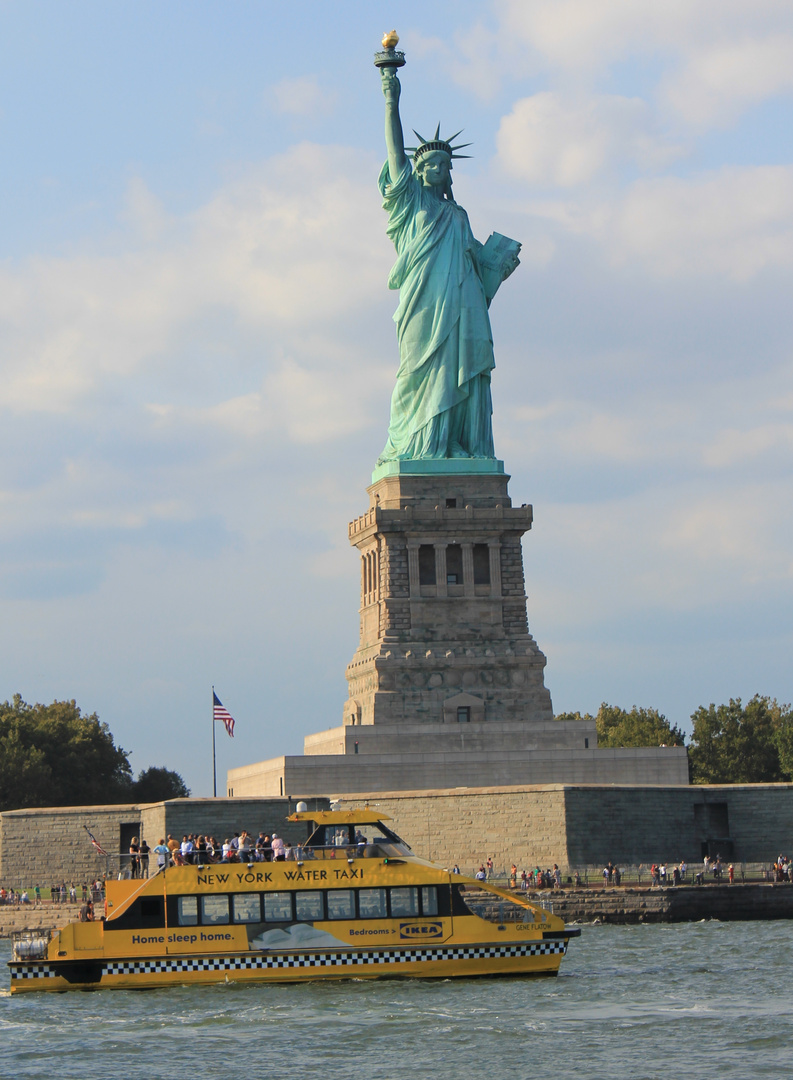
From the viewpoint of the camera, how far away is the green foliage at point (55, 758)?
68.7m

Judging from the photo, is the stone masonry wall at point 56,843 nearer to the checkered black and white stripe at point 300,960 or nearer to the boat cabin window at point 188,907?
the checkered black and white stripe at point 300,960

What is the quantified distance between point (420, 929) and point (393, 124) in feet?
121

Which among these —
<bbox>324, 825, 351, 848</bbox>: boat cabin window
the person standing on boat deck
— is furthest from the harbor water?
<bbox>324, 825, 351, 848</bbox>: boat cabin window

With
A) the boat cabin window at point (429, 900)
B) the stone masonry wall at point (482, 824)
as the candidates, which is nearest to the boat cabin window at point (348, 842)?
the boat cabin window at point (429, 900)

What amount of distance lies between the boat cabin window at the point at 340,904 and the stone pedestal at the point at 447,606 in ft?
82.3

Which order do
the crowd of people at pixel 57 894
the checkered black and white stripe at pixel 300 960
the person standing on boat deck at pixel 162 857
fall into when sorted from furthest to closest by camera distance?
the crowd of people at pixel 57 894 < the person standing on boat deck at pixel 162 857 < the checkered black and white stripe at pixel 300 960

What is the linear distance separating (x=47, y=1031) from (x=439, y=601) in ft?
104

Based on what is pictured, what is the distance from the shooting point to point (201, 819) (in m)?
50.8

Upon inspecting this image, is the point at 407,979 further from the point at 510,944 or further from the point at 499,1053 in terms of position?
the point at 499,1053

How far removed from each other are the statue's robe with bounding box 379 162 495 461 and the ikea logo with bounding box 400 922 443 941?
3051 cm

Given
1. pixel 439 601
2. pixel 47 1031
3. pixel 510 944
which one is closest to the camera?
pixel 47 1031

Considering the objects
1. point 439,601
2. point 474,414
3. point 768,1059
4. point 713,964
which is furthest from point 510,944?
point 474,414

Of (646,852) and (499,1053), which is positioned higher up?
(646,852)

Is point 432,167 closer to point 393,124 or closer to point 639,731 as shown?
point 393,124
